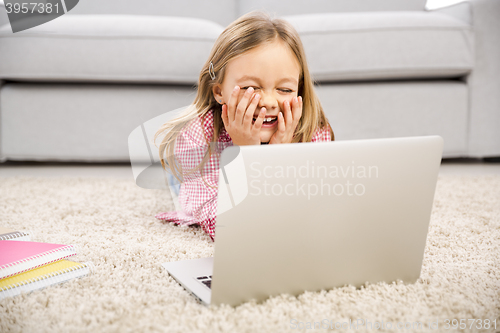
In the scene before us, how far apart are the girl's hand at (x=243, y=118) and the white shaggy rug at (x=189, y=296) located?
247 millimetres

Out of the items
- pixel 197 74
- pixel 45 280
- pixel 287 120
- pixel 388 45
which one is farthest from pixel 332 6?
pixel 45 280

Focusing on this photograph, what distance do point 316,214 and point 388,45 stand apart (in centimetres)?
132

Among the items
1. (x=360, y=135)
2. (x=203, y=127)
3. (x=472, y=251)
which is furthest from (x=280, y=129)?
(x=360, y=135)

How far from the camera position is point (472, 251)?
2.56 ft

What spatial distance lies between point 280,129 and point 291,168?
0.46 m

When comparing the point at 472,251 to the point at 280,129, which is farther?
the point at 280,129

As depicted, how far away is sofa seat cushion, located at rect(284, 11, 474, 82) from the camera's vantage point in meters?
1.63

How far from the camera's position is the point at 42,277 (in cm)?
61

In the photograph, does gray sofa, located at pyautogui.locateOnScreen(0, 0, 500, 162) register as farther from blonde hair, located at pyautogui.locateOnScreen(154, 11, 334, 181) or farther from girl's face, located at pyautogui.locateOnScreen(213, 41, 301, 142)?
girl's face, located at pyautogui.locateOnScreen(213, 41, 301, 142)

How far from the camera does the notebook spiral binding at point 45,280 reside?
575 mm

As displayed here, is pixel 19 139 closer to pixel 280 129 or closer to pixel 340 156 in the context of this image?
pixel 280 129

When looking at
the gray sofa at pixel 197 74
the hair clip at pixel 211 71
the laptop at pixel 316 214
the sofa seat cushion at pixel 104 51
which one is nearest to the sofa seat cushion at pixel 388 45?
the gray sofa at pixel 197 74

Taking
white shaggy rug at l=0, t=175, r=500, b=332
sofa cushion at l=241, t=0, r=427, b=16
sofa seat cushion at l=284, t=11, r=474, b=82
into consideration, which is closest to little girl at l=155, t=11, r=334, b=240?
white shaggy rug at l=0, t=175, r=500, b=332

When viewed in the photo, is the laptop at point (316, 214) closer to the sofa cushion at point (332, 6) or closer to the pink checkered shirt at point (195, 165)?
the pink checkered shirt at point (195, 165)
